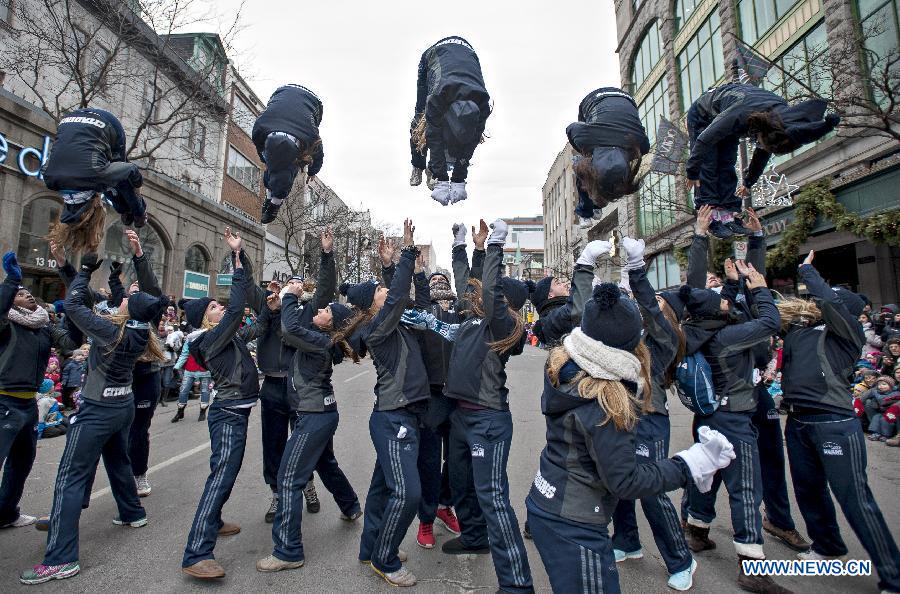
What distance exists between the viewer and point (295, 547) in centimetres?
359

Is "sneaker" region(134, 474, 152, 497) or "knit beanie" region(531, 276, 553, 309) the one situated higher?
"knit beanie" region(531, 276, 553, 309)

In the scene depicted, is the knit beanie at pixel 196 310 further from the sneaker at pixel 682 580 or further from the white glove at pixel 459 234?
the sneaker at pixel 682 580

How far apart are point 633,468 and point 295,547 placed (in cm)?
268

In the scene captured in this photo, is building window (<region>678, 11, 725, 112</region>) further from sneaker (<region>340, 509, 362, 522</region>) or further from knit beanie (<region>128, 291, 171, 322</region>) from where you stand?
knit beanie (<region>128, 291, 171, 322</region>)

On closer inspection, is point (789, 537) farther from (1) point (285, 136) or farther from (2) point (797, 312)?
(1) point (285, 136)

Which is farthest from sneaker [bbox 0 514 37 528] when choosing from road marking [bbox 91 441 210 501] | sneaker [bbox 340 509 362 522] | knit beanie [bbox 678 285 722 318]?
knit beanie [bbox 678 285 722 318]

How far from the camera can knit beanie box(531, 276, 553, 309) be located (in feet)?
14.0

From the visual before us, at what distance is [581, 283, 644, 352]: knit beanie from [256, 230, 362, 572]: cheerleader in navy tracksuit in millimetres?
2422

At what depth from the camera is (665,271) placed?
78.4ft

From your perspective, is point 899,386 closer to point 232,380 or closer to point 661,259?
point 232,380

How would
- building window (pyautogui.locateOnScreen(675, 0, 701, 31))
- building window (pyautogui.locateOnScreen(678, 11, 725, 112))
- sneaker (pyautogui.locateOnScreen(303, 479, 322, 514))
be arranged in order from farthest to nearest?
building window (pyautogui.locateOnScreen(675, 0, 701, 31)) → building window (pyautogui.locateOnScreen(678, 11, 725, 112)) → sneaker (pyautogui.locateOnScreen(303, 479, 322, 514))

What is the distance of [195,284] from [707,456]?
21522 mm

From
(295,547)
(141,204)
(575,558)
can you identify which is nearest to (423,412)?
(295,547)

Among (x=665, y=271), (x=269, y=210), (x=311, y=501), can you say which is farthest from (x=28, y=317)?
(x=665, y=271)
